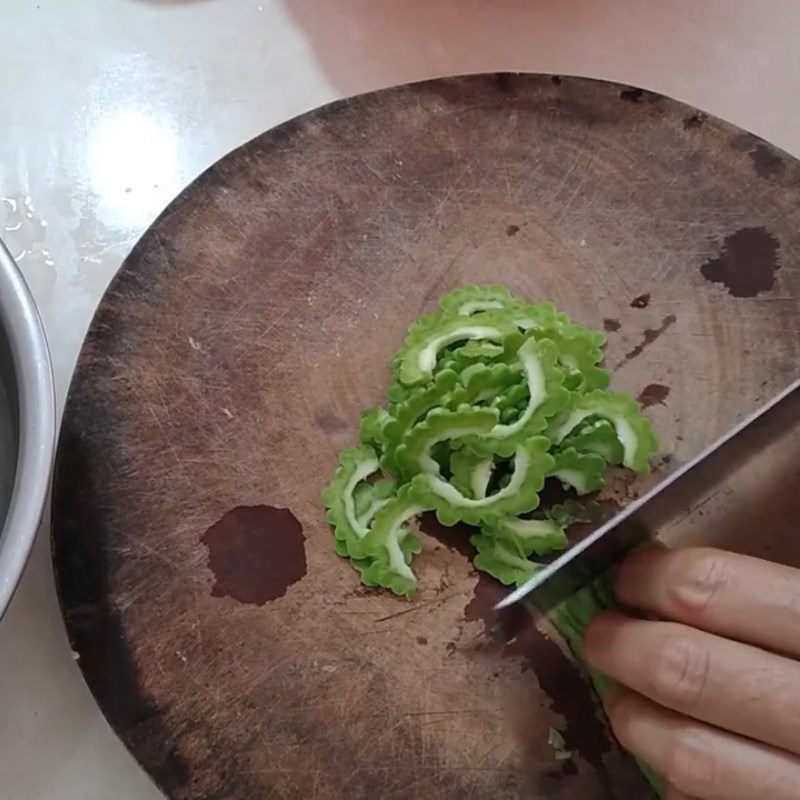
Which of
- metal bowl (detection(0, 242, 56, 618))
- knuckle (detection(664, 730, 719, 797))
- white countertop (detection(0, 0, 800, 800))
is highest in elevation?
white countertop (detection(0, 0, 800, 800))

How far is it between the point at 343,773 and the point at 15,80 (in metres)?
1.07

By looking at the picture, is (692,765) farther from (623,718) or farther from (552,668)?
(552,668)

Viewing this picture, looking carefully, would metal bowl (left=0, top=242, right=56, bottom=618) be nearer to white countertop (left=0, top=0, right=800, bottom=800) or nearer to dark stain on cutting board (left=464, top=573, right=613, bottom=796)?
white countertop (left=0, top=0, right=800, bottom=800)

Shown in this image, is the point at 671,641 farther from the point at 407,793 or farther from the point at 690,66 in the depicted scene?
the point at 690,66

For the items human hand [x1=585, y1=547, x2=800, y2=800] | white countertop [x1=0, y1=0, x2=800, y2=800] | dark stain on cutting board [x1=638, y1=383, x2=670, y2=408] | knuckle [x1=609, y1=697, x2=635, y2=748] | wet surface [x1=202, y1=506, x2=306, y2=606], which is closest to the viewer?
human hand [x1=585, y1=547, x2=800, y2=800]

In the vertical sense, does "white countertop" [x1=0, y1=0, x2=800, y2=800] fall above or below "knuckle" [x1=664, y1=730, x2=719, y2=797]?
above

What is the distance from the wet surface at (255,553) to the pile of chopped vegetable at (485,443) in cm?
5

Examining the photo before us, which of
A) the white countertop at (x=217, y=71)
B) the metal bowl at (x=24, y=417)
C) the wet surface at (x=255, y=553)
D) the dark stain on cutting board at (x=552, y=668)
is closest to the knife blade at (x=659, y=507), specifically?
the dark stain on cutting board at (x=552, y=668)

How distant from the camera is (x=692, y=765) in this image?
902 mm

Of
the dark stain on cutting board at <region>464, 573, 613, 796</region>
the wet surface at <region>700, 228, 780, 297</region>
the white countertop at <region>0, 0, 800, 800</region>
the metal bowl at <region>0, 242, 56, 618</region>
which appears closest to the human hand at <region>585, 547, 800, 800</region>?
the dark stain on cutting board at <region>464, 573, 613, 796</region>

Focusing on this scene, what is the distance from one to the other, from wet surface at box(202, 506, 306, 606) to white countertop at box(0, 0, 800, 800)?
302 mm

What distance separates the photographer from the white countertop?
4.42 ft

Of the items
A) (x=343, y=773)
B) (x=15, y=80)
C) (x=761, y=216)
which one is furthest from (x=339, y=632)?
(x=15, y=80)

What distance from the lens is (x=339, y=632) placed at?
1.10m
